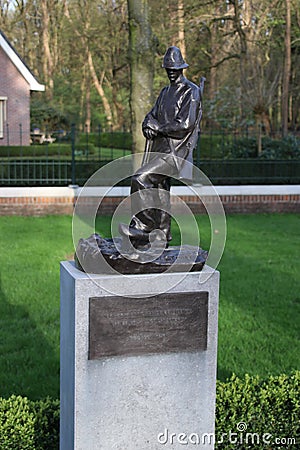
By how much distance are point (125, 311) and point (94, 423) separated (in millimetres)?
709

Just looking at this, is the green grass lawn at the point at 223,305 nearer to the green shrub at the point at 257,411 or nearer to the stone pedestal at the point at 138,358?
the green shrub at the point at 257,411

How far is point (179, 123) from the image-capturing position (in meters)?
4.10

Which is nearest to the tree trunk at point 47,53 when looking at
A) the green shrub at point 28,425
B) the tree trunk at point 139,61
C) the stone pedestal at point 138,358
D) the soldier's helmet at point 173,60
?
the tree trunk at point 139,61

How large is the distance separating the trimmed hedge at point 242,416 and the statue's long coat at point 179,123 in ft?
5.46

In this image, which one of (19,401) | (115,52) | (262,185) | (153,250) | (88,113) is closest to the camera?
(153,250)

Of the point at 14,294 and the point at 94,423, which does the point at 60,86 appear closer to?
the point at 14,294

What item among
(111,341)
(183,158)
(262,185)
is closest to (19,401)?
(111,341)

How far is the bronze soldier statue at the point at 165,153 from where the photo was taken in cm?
409

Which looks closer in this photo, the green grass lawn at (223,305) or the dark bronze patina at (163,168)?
the dark bronze patina at (163,168)

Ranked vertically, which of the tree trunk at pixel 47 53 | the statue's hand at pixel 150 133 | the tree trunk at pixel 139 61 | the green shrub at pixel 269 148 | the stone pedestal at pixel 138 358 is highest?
the tree trunk at pixel 47 53

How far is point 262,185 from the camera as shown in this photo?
15.8 meters

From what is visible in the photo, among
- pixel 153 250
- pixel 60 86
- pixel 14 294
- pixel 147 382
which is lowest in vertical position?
pixel 14 294

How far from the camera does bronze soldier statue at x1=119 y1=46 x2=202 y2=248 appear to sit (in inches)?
161

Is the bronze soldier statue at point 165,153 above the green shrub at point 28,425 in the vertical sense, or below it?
above
